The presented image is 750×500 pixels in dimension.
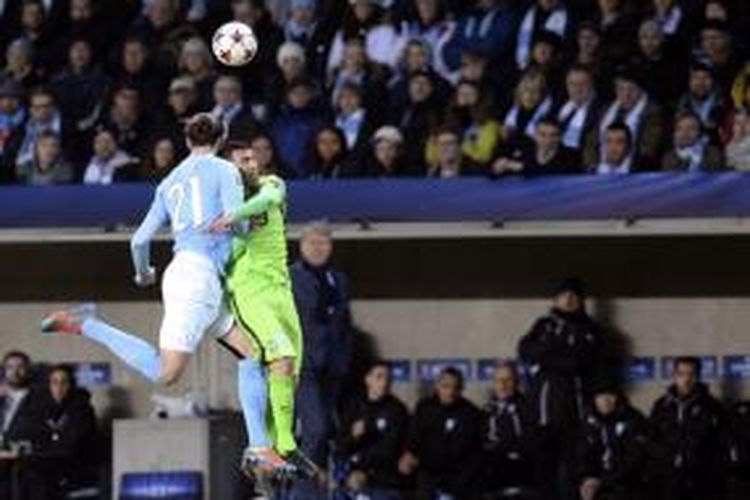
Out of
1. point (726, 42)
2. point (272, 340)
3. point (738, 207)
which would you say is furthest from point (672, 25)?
point (272, 340)

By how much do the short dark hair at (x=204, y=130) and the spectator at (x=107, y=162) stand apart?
5.21m

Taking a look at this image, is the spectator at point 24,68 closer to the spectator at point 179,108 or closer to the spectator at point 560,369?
the spectator at point 179,108

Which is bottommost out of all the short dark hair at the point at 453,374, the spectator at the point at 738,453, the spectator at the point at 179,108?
the spectator at the point at 738,453

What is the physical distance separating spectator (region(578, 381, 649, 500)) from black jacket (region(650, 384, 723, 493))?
0.42 feet

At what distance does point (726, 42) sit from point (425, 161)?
2.37 metres

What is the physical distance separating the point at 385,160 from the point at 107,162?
7.43ft

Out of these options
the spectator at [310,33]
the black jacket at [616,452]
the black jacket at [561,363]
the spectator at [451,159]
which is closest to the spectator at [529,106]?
the spectator at [451,159]

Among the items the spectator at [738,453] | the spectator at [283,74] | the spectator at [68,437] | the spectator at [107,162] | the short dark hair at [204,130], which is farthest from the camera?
the spectator at [283,74]

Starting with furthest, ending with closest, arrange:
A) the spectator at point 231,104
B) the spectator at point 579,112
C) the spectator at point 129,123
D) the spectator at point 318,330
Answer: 1. the spectator at point 129,123
2. the spectator at point 231,104
3. the spectator at point 579,112
4. the spectator at point 318,330

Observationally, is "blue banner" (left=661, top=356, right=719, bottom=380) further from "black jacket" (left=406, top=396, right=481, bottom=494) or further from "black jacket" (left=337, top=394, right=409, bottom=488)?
"black jacket" (left=337, top=394, right=409, bottom=488)

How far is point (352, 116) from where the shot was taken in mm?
20359

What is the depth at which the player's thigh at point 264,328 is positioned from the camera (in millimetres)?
15391

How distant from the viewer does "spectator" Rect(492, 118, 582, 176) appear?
63.5 feet

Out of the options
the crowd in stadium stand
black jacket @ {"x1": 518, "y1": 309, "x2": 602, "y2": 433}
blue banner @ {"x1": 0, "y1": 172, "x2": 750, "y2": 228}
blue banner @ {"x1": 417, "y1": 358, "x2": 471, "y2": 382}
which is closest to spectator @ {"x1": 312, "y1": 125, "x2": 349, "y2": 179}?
the crowd in stadium stand
